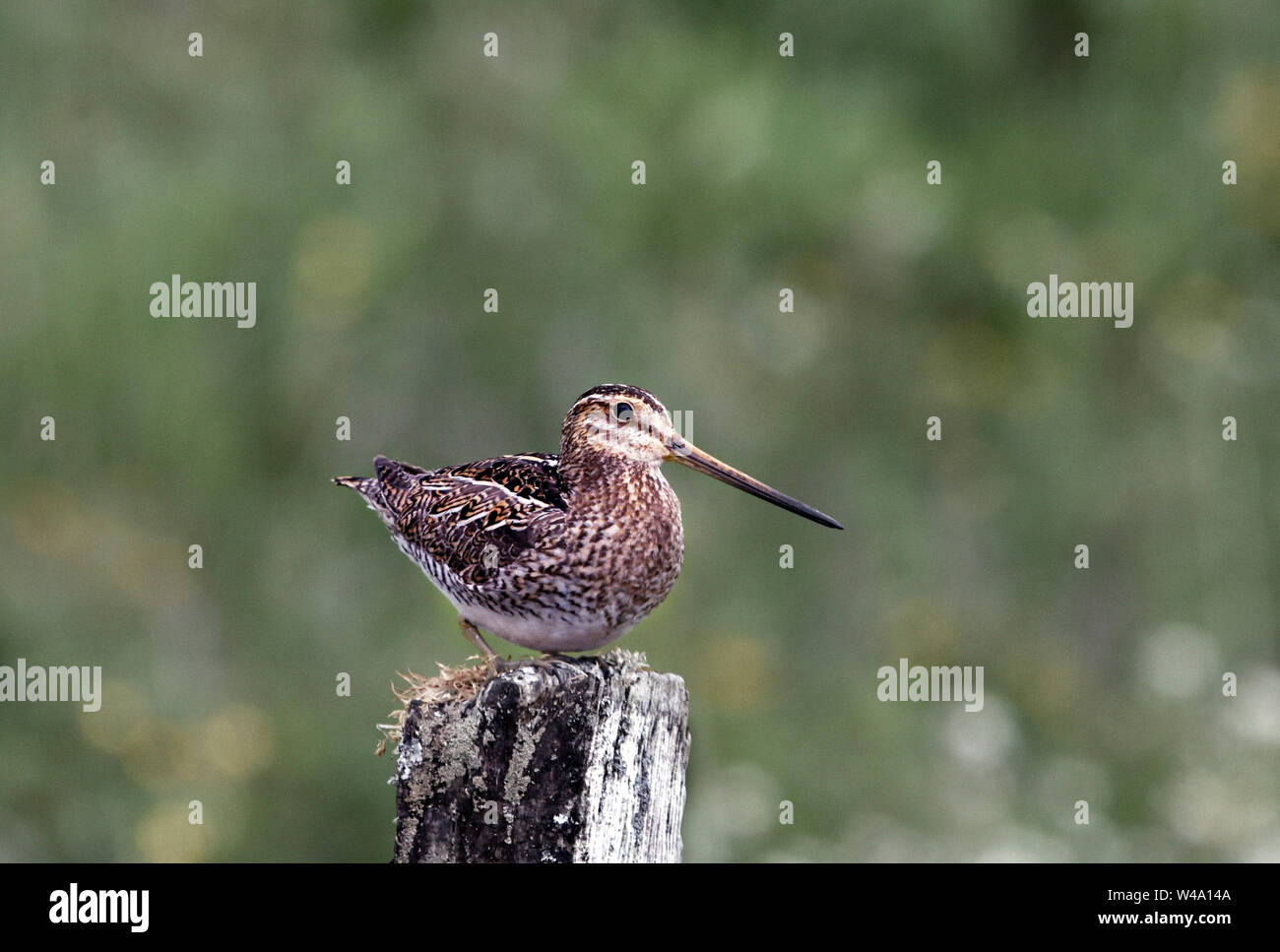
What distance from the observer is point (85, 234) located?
9.69 m

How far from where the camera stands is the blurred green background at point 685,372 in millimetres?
8289

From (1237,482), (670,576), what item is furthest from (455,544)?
Result: (1237,482)

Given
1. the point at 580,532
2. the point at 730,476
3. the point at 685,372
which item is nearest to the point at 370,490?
the point at 580,532

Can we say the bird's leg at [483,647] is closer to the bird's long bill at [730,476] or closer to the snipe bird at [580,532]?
the snipe bird at [580,532]

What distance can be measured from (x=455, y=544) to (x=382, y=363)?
5.14 metres

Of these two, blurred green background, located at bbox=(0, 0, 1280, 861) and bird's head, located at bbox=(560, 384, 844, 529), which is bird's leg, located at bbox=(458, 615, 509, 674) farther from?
blurred green background, located at bbox=(0, 0, 1280, 861)

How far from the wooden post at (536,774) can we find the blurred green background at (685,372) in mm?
3772

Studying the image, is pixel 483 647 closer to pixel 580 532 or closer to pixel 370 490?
pixel 580 532

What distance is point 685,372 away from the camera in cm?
923

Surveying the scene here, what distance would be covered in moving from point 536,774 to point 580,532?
2.52ft

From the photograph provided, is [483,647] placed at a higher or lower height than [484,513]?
lower

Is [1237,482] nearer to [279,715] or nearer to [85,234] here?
[279,715]

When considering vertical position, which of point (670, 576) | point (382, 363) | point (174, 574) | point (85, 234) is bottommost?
point (670, 576)

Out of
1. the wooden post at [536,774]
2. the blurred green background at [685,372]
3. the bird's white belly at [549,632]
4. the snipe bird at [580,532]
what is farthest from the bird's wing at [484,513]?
the blurred green background at [685,372]
